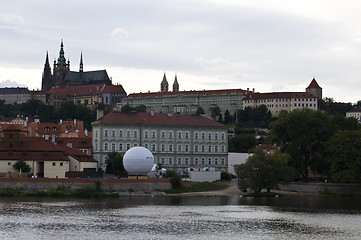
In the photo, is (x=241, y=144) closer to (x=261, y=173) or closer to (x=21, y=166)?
(x=261, y=173)

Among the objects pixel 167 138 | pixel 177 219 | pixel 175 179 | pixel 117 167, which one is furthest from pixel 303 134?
pixel 177 219

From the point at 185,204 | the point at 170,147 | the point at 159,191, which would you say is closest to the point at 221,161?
the point at 170,147

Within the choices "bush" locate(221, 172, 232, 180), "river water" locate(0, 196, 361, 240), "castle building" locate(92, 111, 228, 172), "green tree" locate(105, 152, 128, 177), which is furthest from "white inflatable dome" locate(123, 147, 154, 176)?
"bush" locate(221, 172, 232, 180)

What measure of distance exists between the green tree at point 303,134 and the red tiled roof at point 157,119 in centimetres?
1172

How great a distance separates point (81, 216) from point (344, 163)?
130 feet

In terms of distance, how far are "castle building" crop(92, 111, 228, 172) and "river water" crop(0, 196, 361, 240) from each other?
21.5 metres

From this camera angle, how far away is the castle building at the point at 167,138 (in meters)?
95.0

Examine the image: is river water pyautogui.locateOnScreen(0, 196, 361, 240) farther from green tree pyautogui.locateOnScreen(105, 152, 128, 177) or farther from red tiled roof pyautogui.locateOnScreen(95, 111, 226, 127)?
red tiled roof pyautogui.locateOnScreen(95, 111, 226, 127)

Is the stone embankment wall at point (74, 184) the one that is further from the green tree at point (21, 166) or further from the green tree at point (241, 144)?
the green tree at point (241, 144)

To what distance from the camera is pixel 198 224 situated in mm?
53562

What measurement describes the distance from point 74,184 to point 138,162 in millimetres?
8808

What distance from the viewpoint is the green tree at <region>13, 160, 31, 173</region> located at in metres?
79.3

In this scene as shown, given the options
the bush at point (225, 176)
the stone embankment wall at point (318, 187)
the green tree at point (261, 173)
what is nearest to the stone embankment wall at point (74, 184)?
the green tree at point (261, 173)

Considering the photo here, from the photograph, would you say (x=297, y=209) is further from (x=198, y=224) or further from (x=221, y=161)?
(x=221, y=161)
